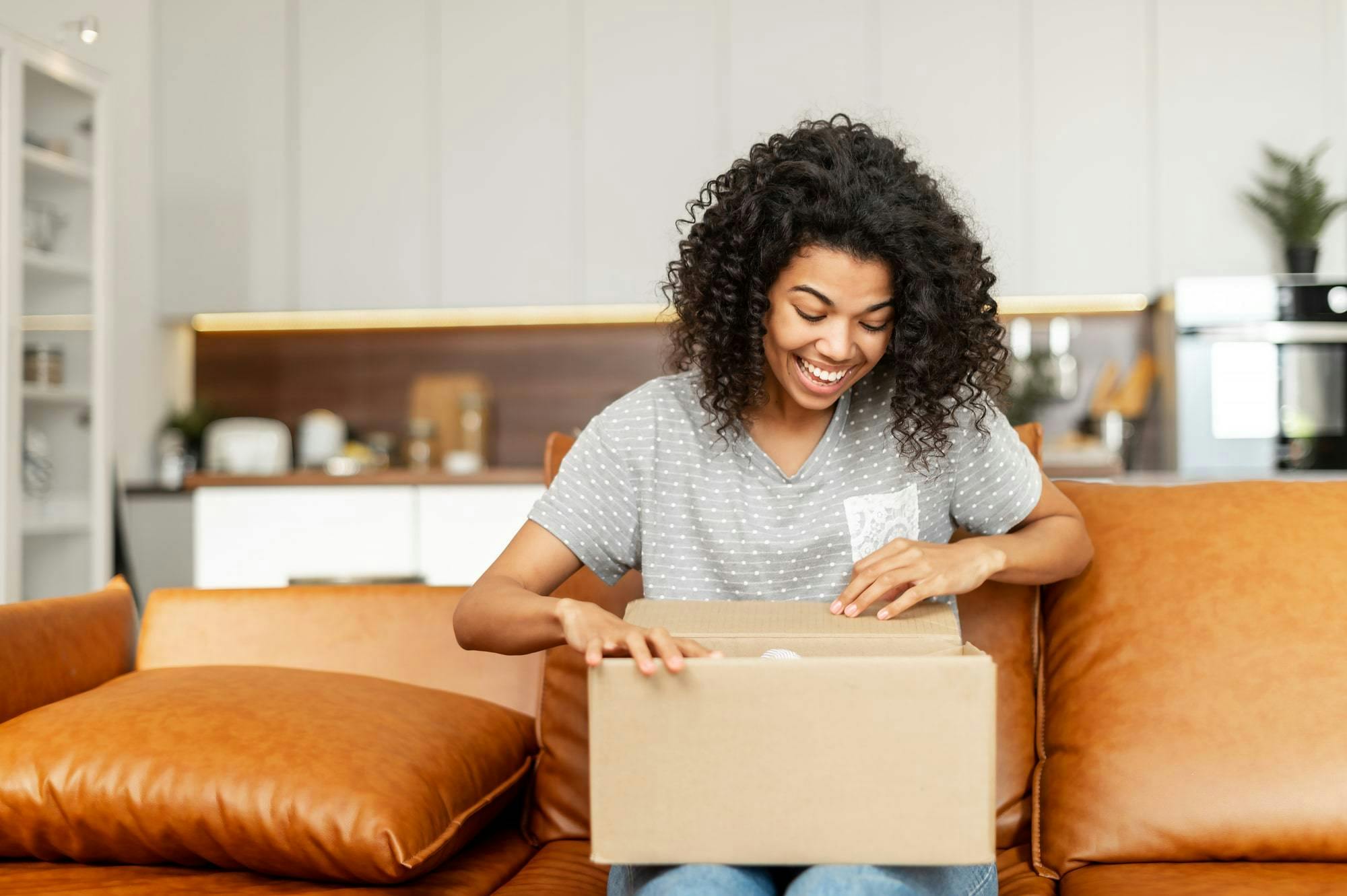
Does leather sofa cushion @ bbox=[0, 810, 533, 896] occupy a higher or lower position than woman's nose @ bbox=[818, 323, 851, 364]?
lower

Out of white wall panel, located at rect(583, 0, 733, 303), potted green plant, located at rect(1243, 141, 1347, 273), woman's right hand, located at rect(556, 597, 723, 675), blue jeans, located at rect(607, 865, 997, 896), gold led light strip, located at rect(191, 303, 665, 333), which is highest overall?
white wall panel, located at rect(583, 0, 733, 303)

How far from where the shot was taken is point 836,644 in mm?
1063

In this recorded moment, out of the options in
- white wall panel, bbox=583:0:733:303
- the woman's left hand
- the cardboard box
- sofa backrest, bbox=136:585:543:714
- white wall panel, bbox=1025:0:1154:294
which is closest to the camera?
the cardboard box

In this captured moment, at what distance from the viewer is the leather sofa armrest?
1.51m

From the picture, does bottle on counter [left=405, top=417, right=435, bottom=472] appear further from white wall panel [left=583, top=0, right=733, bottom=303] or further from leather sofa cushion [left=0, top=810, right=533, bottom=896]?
leather sofa cushion [left=0, top=810, right=533, bottom=896]

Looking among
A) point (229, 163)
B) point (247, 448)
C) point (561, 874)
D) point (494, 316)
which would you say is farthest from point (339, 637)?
point (229, 163)

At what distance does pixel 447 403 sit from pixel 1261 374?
2888 millimetres

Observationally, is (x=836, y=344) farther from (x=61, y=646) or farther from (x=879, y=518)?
(x=61, y=646)

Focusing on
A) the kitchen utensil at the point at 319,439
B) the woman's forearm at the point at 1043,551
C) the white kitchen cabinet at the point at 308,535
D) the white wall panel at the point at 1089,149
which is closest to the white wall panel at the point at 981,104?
the white wall panel at the point at 1089,149

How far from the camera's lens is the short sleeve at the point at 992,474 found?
4.74ft

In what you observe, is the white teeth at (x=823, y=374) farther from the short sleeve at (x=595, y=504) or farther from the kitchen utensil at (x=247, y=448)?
the kitchen utensil at (x=247, y=448)

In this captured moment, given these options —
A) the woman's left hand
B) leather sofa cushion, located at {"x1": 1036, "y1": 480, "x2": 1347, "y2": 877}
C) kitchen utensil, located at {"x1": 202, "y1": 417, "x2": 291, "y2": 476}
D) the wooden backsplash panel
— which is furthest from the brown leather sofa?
the wooden backsplash panel

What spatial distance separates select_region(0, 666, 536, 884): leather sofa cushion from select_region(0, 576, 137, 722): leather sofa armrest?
89mm

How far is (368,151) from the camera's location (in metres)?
4.49
